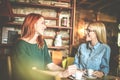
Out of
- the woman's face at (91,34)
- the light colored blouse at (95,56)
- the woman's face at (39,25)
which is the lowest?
the light colored blouse at (95,56)

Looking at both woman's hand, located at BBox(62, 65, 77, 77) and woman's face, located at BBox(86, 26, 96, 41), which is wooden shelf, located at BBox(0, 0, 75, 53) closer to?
woman's face, located at BBox(86, 26, 96, 41)

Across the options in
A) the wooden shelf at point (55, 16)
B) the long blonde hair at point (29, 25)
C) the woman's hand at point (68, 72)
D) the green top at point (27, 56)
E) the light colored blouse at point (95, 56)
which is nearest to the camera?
the woman's hand at point (68, 72)

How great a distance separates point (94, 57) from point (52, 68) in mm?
397

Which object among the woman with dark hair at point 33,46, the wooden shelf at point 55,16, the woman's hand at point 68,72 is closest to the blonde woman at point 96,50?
the woman with dark hair at point 33,46

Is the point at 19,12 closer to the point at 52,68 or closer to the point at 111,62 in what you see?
the point at 52,68

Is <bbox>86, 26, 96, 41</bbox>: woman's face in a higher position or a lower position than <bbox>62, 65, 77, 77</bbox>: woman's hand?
higher

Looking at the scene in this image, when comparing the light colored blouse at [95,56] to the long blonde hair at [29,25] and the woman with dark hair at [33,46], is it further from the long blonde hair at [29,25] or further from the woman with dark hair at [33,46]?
the long blonde hair at [29,25]

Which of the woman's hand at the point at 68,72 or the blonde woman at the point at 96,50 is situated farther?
the blonde woman at the point at 96,50

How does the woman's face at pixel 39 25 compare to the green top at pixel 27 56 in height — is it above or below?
above

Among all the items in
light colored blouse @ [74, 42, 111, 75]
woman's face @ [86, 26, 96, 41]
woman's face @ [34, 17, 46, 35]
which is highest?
woman's face @ [34, 17, 46, 35]

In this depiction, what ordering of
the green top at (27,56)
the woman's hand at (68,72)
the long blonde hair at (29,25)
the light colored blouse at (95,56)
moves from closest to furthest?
the woman's hand at (68,72), the green top at (27,56), the long blonde hair at (29,25), the light colored blouse at (95,56)

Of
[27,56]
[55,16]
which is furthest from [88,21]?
[27,56]

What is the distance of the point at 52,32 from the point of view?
317 centimetres

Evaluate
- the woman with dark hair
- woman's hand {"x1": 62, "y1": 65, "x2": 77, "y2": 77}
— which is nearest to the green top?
the woman with dark hair
